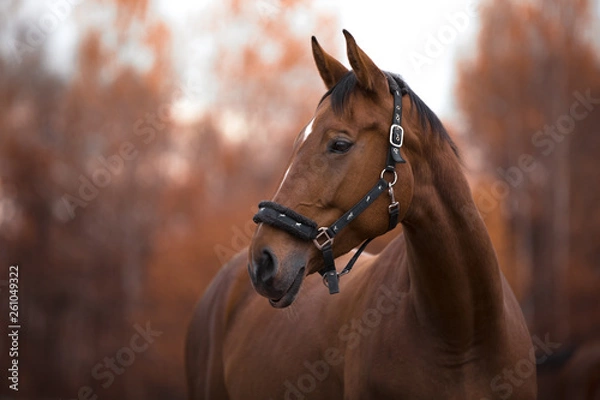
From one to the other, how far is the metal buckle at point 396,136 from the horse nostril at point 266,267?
2.53 feet

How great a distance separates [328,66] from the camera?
3.15 metres

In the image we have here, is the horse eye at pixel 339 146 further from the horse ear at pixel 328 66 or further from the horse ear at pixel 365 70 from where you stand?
the horse ear at pixel 328 66

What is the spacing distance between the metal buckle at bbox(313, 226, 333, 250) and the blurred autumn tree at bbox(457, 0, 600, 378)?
13.5m

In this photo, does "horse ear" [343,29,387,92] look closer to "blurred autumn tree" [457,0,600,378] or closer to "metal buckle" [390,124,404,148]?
"metal buckle" [390,124,404,148]

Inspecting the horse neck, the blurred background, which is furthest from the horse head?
the blurred background

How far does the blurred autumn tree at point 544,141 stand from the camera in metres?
15.7

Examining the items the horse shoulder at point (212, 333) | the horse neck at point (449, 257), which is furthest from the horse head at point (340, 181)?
the horse shoulder at point (212, 333)

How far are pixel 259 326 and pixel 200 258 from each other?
12.6 metres

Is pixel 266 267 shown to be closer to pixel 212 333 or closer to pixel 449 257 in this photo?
pixel 449 257

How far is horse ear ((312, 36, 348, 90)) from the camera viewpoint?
312cm

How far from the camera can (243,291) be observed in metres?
5.25

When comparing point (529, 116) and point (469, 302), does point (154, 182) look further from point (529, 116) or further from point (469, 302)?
point (469, 302)

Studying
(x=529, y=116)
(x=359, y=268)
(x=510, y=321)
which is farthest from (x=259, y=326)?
(x=529, y=116)

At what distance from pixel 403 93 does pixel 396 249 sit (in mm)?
920
